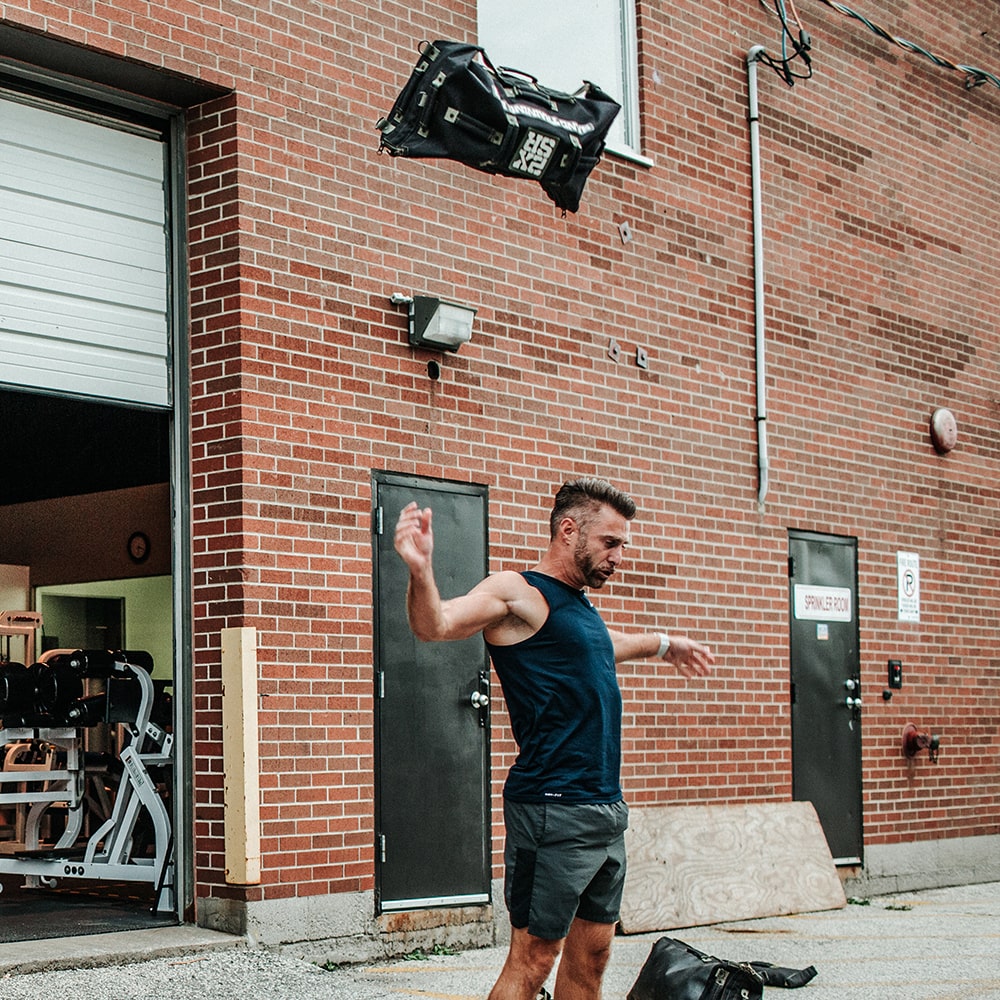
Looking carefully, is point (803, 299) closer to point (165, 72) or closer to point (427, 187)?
point (427, 187)

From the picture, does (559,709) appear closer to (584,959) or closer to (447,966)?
(584,959)

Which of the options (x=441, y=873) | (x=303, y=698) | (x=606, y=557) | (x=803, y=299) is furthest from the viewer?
(x=803, y=299)

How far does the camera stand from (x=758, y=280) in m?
11.3

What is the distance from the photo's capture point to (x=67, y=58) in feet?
25.0

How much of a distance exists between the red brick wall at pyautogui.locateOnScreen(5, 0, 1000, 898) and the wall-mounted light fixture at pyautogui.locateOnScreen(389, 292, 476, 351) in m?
0.09

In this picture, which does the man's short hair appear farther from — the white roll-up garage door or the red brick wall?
the white roll-up garage door

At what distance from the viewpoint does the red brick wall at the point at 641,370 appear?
8039 mm

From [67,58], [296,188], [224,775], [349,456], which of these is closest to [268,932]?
[224,775]

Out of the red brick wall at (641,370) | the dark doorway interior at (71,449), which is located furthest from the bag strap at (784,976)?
the dark doorway interior at (71,449)

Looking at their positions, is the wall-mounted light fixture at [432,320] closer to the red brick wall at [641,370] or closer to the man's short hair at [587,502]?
the red brick wall at [641,370]

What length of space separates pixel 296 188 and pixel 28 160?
4.45 ft

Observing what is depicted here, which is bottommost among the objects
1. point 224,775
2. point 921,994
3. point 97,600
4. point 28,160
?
point 921,994

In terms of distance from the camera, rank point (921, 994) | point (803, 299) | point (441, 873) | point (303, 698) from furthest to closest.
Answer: point (803, 299) → point (441, 873) → point (303, 698) → point (921, 994)

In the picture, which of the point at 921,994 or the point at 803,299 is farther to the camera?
the point at 803,299
